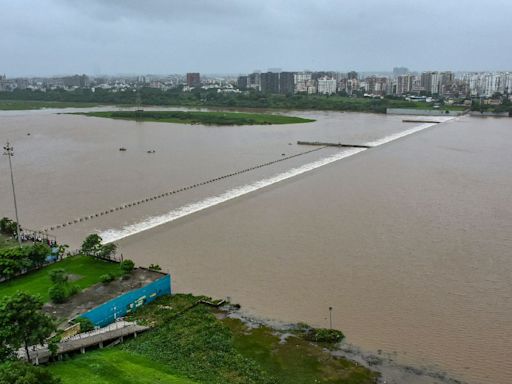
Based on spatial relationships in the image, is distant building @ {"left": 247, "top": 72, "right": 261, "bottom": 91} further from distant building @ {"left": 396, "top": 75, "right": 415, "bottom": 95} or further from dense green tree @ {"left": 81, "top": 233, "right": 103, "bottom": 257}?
dense green tree @ {"left": 81, "top": 233, "right": 103, "bottom": 257}

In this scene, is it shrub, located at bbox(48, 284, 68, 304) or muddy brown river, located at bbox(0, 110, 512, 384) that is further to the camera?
muddy brown river, located at bbox(0, 110, 512, 384)

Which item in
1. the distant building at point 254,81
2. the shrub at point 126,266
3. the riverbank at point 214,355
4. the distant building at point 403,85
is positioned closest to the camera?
the riverbank at point 214,355

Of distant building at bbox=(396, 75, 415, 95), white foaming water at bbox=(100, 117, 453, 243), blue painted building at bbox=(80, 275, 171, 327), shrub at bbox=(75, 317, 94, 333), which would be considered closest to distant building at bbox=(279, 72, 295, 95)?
distant building at bbox=(396, 75, 415, 95)

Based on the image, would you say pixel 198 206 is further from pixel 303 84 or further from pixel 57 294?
pixel 303 84

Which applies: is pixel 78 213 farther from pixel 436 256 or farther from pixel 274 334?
pixel 436 256

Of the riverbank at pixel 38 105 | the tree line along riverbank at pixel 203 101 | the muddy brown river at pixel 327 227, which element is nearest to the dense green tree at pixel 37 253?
the muddy brown river at pixel 327 227

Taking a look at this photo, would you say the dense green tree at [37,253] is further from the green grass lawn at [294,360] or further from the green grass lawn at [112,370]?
the green grass lawn at [294,360]

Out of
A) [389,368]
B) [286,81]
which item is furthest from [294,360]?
[286,81]
